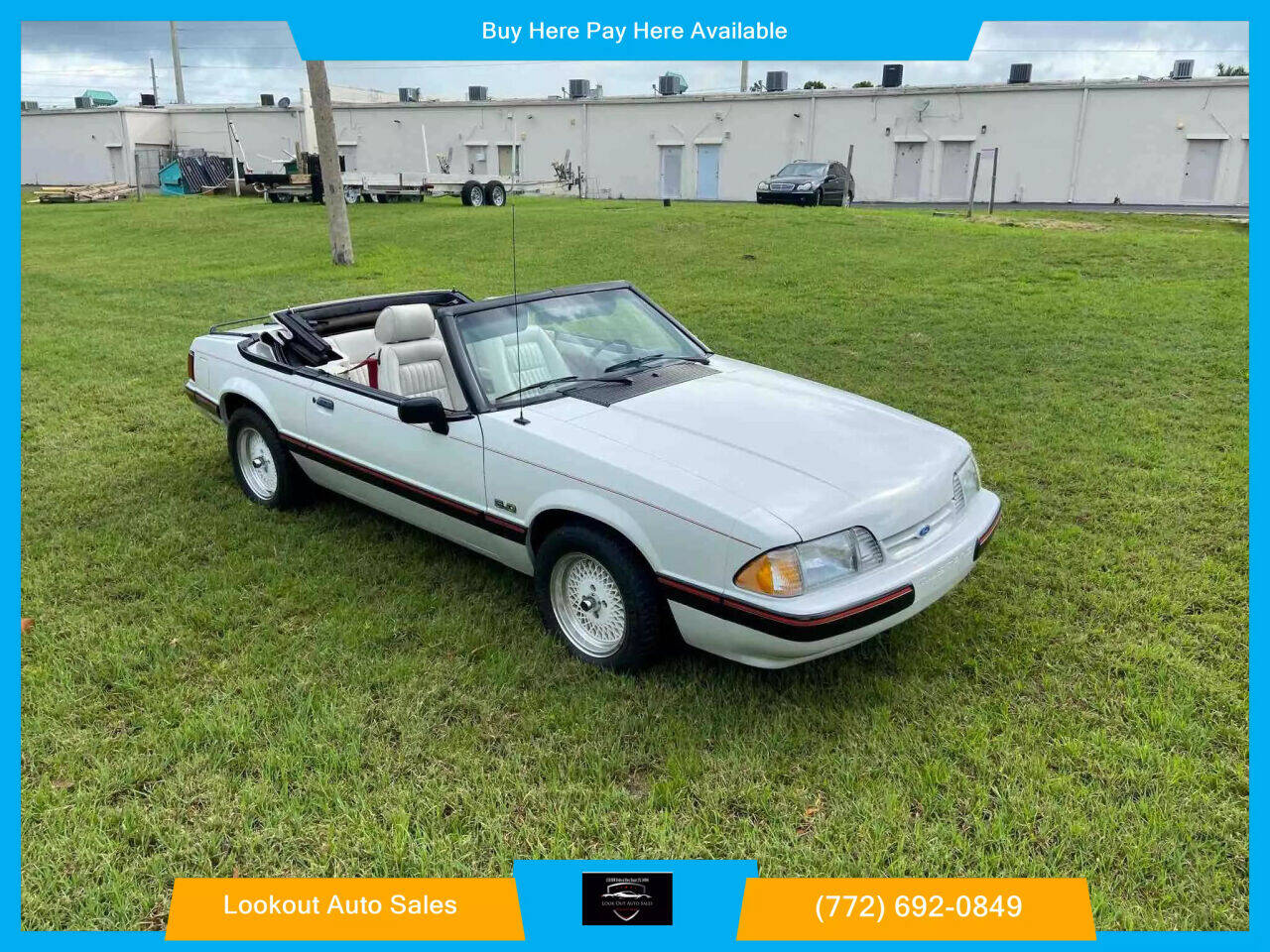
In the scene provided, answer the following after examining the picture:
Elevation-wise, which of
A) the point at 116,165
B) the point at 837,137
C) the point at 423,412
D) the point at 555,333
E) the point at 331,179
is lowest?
the point at 423,412

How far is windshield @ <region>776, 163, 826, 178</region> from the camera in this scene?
2223 centimetres

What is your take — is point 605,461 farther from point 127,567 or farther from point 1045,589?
point 127,567

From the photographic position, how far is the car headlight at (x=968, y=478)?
3842 mm

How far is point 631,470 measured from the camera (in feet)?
11.0

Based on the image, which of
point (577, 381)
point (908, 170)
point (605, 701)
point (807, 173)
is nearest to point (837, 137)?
point (908, 170)

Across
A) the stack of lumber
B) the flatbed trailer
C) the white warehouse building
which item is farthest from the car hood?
the stack of lumber

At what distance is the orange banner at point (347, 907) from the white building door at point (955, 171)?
3202cm

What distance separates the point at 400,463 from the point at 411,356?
2.57ft

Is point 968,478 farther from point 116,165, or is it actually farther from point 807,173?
point 116,165

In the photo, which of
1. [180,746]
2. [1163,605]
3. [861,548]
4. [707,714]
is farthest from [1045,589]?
[180,746]

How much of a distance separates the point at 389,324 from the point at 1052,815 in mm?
3717

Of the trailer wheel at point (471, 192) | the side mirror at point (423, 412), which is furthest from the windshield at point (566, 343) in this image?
the trailer wheel at point (471, 192)

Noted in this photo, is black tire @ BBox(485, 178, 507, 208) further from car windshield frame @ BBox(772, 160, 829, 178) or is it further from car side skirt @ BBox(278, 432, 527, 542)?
car side skirt @ BBox(278, 432, 527, 542)

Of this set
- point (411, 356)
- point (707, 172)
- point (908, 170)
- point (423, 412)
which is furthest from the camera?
point (707, 172)
